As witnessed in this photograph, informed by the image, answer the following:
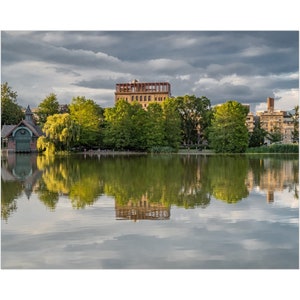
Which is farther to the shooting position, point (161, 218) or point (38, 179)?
point (38, 179)

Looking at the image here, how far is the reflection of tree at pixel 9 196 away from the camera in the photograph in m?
8.26

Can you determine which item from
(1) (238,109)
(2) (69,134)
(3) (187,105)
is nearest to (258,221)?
(2) (69,134)

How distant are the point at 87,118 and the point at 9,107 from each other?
13.1 meters

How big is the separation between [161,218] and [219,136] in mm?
30646

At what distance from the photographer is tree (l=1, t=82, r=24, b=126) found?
47647 millimetres

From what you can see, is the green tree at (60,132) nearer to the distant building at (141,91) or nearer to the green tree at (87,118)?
the green tree at (87,118)

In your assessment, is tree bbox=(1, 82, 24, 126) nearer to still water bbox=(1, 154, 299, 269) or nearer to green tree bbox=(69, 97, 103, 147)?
green tree bbox=(69, 97, 103, 147)

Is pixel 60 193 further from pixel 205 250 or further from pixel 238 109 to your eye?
pixel 238 109

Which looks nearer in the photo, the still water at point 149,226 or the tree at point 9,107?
the still water at point 149,226

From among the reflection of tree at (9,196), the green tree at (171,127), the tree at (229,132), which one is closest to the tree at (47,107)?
Answer: the green tree at (171,127)

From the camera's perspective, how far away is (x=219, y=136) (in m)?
37.8

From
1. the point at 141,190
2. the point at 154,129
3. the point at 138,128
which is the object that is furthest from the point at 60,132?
the point at 141,190

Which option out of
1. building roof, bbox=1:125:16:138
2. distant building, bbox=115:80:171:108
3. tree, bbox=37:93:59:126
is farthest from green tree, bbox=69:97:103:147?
distant building, bbox=115:80:171:108

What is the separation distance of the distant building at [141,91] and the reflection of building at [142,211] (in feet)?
175
